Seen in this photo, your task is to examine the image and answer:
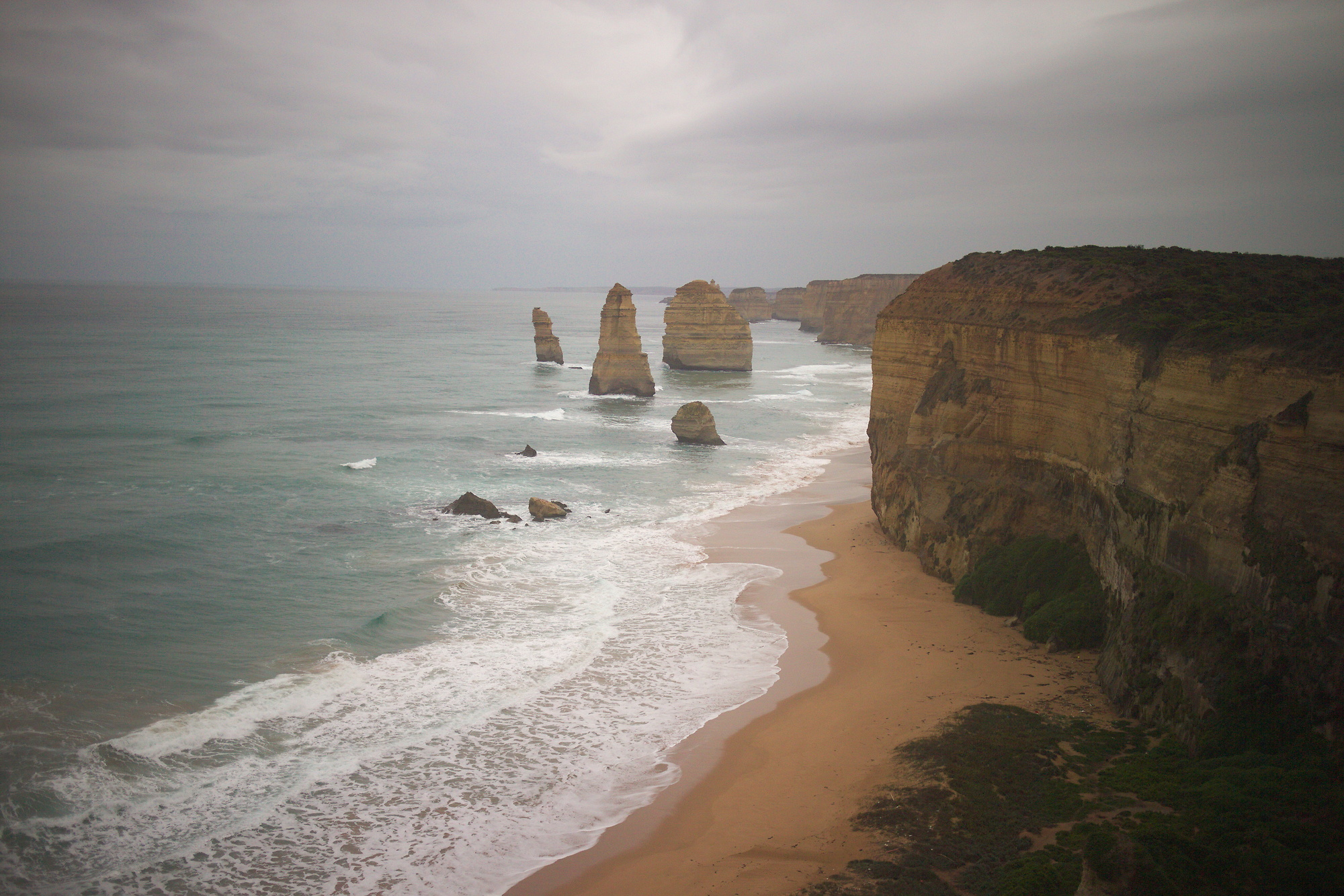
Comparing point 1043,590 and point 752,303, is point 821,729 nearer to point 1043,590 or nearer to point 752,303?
point 1043,590

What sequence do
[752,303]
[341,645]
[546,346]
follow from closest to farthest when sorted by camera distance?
[341,645] < [546,346] < [752,303]

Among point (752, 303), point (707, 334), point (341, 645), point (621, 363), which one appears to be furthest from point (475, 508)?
point (752, 303)

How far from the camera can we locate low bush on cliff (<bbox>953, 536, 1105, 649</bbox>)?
642 inches

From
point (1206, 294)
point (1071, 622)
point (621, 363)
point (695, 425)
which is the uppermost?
point (1206, 294)

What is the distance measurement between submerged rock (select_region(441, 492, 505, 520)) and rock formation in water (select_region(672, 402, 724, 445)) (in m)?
16.4

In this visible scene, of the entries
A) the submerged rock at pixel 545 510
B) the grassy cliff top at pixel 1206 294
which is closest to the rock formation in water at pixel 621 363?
the submerged rock at pixel 545 510

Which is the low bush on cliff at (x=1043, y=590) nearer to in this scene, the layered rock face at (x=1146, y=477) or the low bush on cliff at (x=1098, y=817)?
the layered rock face at (x=1146, y=477)

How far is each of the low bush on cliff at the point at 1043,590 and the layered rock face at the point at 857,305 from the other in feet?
333

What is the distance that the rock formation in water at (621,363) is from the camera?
6253 centimetres

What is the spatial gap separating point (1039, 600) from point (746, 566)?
9.00 metres

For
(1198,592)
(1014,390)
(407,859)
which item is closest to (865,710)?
(1198,592)

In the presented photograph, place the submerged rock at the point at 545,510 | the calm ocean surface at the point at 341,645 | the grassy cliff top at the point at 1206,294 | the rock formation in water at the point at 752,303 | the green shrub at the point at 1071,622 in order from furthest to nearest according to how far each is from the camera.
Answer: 1. the rock formation in water at the point at 752,303
2. the submerged rock at the point at 545,510
3. the green shrub at the point at 1071,622
4. the grassy cliff top at the point at 1206,294
5. the calm ocean surface at the point at 341,645

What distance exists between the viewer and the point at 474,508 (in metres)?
29.1

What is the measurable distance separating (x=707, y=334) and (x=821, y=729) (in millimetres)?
69367
